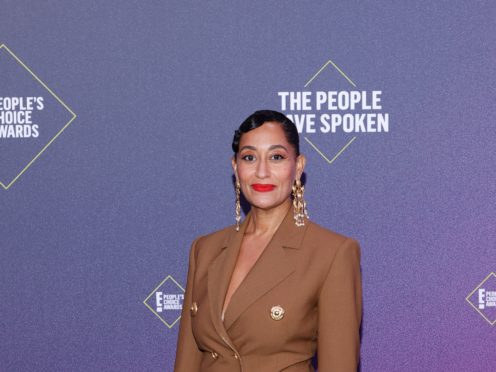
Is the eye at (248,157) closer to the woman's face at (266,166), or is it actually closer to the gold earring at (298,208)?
the woman's face at (266,166)

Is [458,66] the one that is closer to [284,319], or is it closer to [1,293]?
[284,319]

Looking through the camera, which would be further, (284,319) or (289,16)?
(289,16)

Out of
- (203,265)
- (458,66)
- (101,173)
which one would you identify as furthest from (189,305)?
(458,66)

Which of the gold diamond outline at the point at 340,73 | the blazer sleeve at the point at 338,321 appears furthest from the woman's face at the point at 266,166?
the gold diamond outline at the point at 340,73

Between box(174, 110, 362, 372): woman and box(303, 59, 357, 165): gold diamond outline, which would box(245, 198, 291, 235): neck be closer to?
box(174, 110, 362, 372): woman

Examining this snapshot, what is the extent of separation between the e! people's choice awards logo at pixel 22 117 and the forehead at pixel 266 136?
4.87 ft

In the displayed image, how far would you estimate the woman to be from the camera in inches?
87.1

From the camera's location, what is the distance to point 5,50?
3586 millimetres

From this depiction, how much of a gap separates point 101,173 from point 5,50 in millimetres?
822

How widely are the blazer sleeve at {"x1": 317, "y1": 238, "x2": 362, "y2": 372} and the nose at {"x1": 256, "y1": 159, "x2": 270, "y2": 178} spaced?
15.4 inches

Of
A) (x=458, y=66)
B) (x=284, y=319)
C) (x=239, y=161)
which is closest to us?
(x=284, y=319)

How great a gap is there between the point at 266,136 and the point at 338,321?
27.0 inches

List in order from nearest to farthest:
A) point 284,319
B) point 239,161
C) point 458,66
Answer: point 284,319 < point 239,161 < point 458,66

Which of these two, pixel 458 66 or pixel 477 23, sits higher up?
pixel 477 23
